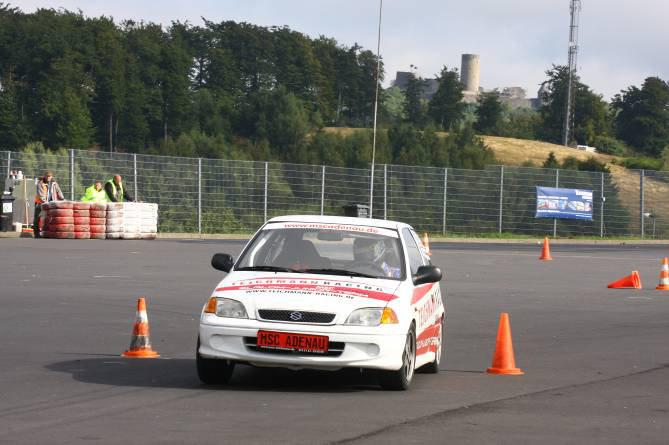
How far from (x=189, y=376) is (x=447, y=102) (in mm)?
114097

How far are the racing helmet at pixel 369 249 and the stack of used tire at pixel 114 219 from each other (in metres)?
25.5

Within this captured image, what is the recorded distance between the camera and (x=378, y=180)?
160ft

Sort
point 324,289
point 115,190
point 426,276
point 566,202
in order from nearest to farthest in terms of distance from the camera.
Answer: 1. point 324,289
2. point 426,276
3. point 115,190
4. point 566,202

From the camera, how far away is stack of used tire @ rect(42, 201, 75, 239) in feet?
116

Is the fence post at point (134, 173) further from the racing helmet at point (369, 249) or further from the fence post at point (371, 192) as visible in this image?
the racing helmet at point (369, 249)

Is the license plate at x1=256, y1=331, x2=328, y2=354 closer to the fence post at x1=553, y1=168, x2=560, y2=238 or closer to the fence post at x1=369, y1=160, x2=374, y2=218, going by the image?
the fence post at x1=369, y1=160, x2=374, y2=218

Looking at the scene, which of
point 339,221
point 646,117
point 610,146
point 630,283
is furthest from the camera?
point 646,117

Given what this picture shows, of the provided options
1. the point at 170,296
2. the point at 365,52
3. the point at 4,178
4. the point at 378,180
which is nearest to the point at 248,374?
the point at 170,296

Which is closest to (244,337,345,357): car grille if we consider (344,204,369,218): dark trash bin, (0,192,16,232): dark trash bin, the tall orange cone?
the tall orange cone

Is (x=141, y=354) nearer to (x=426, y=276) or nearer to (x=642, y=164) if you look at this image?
(x=426, y=276)

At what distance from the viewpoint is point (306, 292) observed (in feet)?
34.0

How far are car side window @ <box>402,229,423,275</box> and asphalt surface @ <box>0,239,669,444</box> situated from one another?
1.01m

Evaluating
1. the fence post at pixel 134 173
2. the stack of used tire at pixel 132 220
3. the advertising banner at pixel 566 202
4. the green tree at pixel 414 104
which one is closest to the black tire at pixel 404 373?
the stack of used tire at pixel 132 220

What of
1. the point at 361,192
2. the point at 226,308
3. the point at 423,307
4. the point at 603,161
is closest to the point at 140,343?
the point at 226,308
